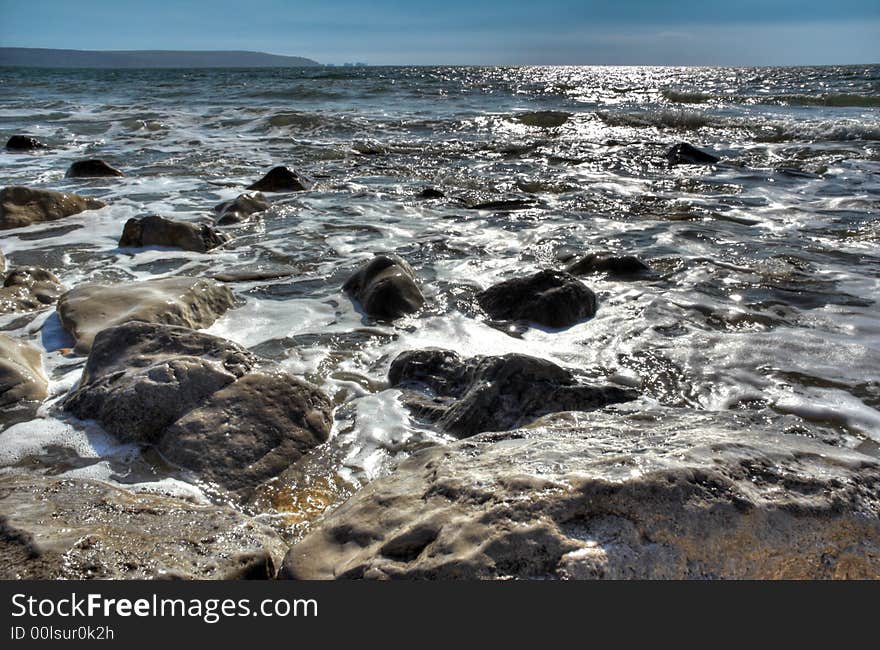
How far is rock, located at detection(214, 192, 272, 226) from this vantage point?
6.22 metres

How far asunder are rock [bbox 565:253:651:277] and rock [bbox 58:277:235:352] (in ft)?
8.46

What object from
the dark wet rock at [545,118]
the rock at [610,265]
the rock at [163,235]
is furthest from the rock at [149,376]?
the dark wet rock at [545,118]

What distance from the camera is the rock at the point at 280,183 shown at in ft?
25.1

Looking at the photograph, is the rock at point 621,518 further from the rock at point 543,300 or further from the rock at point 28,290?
the rock at point 28,290

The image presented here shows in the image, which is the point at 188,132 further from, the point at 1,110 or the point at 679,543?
the point at 679,543

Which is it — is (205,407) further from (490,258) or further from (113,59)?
(113,59)

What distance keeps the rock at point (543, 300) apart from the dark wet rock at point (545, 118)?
11405mm

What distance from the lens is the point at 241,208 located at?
6.41 metres

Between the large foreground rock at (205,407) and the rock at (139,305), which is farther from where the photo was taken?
the rock at (139,305)

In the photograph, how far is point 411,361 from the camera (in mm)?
3219

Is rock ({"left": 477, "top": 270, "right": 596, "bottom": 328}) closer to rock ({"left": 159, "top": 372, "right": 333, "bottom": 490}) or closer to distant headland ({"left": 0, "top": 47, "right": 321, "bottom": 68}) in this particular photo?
rock ({"left": 159, "top": 372, "right": 333, "bottom": 490})

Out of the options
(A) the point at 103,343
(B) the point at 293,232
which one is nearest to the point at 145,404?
(A) the point at 103,343

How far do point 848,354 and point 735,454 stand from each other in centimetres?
227

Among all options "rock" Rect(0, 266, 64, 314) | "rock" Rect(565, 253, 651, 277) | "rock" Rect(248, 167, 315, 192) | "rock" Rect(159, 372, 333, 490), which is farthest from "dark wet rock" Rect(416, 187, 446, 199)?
"rock" Rect(159, 372, 333, 490)
